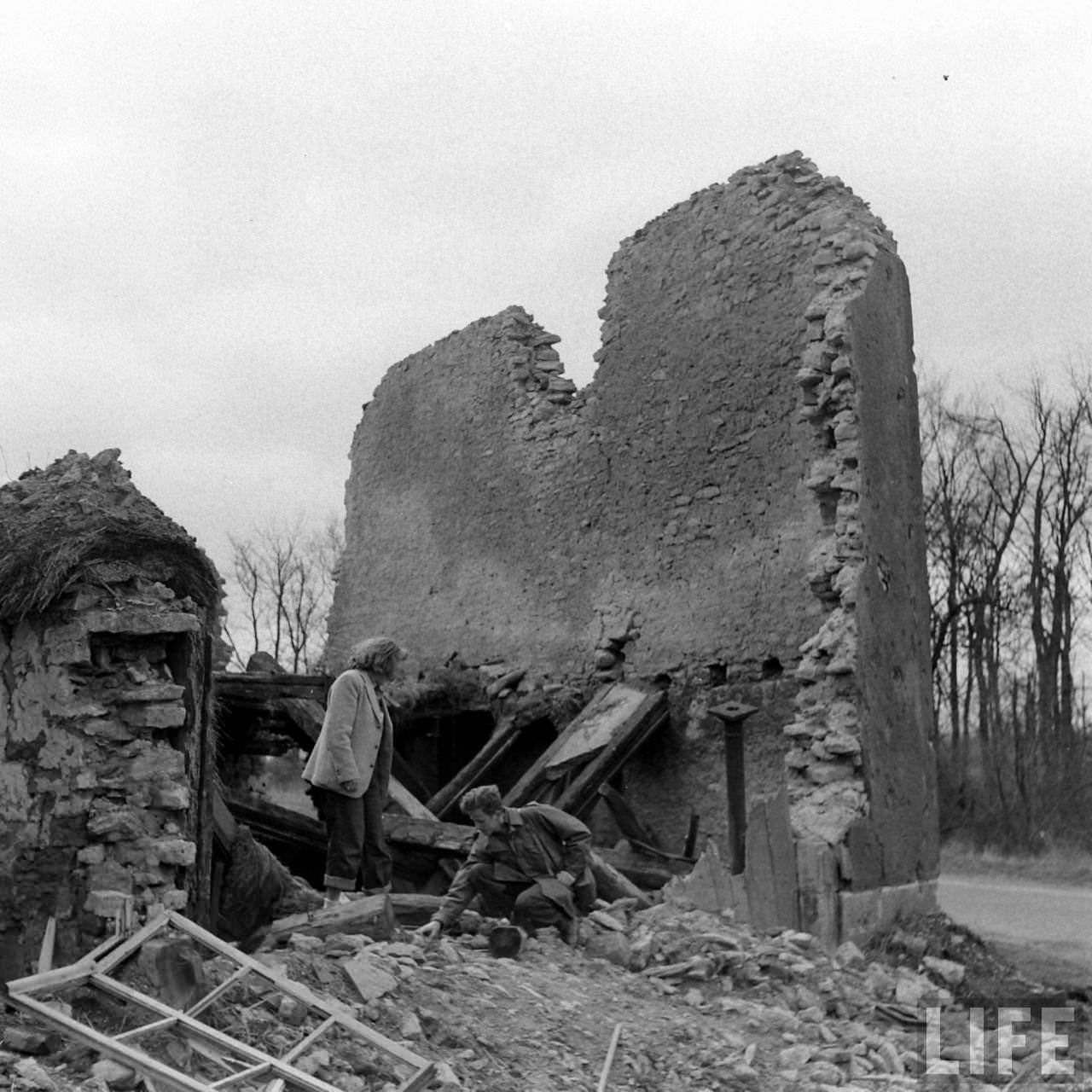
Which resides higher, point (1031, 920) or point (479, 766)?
point (479, 766)

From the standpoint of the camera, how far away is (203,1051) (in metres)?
4.54

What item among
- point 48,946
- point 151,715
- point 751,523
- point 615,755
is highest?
point 751,523

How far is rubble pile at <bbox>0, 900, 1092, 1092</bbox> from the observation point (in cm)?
508

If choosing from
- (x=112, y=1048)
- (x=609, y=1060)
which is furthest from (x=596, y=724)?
(x=112, y=1048)

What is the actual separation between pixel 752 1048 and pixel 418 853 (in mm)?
3195

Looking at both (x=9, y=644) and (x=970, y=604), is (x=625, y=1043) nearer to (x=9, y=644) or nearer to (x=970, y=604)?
(x=9, y=644)

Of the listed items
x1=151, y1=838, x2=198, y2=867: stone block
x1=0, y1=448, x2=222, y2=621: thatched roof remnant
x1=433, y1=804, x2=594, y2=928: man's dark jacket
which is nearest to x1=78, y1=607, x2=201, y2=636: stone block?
x1=0, y1=448, x2=222, y2=621: thatched roof remnant

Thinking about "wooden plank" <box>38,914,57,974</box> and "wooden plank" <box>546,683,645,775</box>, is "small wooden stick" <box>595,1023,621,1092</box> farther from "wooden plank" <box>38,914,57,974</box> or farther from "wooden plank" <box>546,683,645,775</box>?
"wooden plank" <box>546,683,645,775</box>

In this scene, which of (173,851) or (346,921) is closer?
(173,851)

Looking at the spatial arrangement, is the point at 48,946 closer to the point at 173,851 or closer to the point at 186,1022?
the point at 173,851

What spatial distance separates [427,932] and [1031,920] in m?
6.44

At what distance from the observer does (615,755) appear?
894 centimetres

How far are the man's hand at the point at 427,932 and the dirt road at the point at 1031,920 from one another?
12.8 feet

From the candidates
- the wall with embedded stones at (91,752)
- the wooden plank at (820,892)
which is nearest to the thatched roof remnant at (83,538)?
the wall with embedded stones at (91,752)
